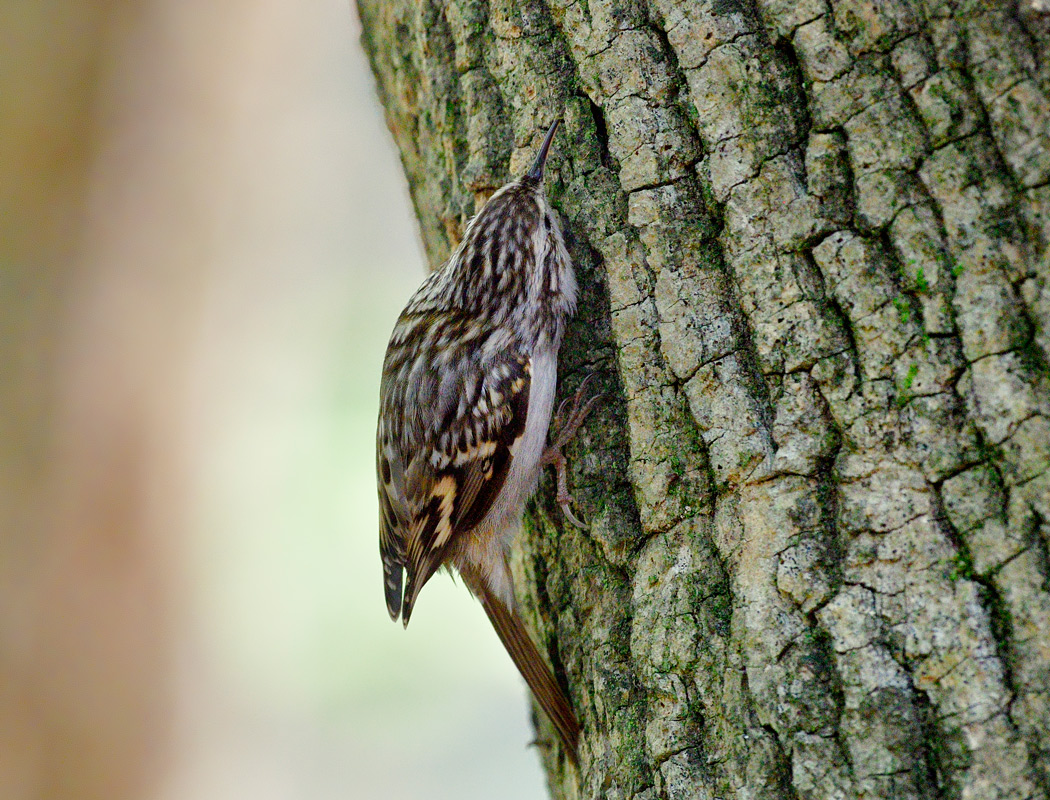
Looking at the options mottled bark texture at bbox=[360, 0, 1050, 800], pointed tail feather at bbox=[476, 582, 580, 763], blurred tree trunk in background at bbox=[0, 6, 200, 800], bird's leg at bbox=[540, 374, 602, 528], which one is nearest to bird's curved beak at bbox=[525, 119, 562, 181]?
mottled bark texture at bbox=[360, 0, 1050, 800]

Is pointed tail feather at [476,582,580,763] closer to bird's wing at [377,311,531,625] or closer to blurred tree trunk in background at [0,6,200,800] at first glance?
bird's wing at [377,311,531,625]

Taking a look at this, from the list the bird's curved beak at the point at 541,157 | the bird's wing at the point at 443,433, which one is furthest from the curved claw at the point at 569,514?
the bird's curved beak at the point at 541,157

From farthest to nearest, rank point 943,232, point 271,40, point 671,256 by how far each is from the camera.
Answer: point 271,40
point 671,256
point 943,232

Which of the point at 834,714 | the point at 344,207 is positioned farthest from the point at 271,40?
the point at 834,714

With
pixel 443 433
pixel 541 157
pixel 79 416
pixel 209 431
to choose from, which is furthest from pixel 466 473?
pixel 209 431

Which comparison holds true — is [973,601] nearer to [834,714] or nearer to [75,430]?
[834,714]

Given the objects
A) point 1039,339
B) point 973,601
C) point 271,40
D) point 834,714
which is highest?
point 271,40

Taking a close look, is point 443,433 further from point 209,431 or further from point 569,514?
point 209,431
